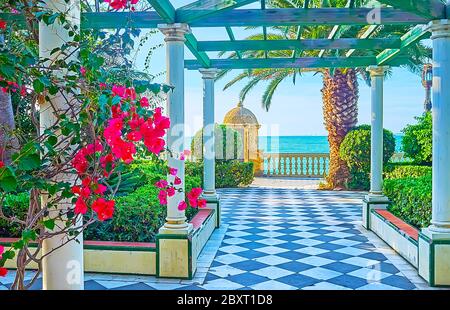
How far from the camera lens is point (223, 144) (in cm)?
1374

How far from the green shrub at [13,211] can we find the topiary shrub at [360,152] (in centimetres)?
864

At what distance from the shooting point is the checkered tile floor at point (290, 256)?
4723 mm

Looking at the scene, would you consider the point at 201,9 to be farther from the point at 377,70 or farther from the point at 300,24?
the point at 377,70

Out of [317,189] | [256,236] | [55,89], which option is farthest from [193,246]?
[317,189]

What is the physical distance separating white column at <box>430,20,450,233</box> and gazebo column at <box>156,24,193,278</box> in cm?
253

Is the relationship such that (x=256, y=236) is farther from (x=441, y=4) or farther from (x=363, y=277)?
(x=441, y=4)

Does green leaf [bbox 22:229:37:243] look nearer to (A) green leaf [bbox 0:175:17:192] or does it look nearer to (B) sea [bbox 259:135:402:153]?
(A) green leaf [bbox 0:175:17:192]

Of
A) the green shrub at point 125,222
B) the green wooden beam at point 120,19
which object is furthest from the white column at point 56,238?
the green shrub at point 125,222

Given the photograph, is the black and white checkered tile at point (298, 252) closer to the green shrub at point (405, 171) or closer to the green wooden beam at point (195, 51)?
the green shrub at point (405, 171)

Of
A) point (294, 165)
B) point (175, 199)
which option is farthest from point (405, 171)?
point (175, 199)

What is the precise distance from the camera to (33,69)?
6.03 ft

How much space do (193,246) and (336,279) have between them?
5.10 feet

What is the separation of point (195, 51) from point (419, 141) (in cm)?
620

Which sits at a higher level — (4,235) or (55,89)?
(55,89)
